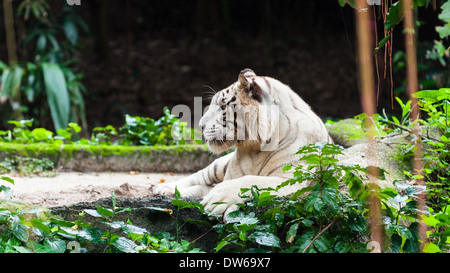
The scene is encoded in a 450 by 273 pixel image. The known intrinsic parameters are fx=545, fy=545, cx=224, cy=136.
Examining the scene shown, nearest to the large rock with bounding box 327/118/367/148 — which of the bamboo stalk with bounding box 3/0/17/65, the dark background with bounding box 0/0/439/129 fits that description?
the dark background with bounding box 0/0/439/129

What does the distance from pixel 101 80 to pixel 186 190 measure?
29.1 ft

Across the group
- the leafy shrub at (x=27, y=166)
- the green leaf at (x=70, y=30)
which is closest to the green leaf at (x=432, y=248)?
the leafy shrub at (x=27, y=166)

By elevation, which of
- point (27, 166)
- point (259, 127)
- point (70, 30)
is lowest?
point (27, 166)

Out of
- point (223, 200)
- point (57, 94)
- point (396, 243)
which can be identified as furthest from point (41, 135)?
point (396, 243)

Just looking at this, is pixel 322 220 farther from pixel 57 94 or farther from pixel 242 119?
pixel 57 94

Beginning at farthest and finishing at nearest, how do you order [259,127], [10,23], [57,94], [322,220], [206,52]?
[206,52]
[10,23]
[57,94]
[259,127]
[322,220]

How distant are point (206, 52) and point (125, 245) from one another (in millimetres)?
11029

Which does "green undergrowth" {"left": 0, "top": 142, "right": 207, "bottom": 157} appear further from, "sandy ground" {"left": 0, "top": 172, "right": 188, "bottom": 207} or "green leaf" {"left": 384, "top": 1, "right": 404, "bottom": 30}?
"green leaf" {"left": 384, "top": 1, "right": 404, "bottom": 30}

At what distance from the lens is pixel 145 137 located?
19.2 feet

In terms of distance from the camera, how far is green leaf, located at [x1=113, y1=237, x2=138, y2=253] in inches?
94.4

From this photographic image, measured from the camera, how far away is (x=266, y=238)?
2.47 metres

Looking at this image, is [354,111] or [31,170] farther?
[354,111]

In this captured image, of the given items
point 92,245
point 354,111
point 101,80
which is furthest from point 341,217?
point 101,80
